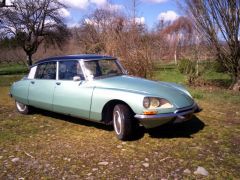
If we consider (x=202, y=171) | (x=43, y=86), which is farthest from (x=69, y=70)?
(x=202, y=171)

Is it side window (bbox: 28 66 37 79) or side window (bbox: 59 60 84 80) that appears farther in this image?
side window (bbox: 28 66 37 79)

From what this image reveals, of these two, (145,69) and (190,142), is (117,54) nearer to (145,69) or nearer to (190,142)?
(145,69)

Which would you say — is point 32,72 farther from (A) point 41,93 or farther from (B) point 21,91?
(A) point 41,93

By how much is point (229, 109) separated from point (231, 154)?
3255 millimetres

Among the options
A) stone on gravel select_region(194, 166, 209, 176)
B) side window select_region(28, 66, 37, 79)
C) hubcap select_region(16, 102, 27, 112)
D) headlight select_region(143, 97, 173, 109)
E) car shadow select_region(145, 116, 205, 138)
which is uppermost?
side window select_region(28, 66, 37, 79)

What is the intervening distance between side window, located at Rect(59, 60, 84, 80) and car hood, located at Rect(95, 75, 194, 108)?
0.57 m

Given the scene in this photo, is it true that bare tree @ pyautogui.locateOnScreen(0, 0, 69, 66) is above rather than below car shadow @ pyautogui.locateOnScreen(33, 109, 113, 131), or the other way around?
above

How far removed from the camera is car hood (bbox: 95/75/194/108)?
514 cm

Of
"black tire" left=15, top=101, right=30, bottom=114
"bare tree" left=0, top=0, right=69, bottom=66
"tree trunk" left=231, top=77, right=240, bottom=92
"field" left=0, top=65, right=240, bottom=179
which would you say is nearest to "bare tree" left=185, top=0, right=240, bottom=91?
"tree trunk" left=231, top=77, right=240, bottom=92

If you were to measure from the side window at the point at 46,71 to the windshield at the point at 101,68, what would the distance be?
3.15 ft

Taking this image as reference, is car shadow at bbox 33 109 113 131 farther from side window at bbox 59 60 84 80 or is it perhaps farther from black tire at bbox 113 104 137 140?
side window at bbox 59 60 84 80

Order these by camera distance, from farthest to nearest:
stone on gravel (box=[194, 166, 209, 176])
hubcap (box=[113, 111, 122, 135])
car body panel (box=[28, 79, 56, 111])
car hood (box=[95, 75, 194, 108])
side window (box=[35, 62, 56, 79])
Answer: side window (box=[35, 62, 56, 79]), car body panel (box=[28, 79, 56, 111]), hubcap (box=[113, 111, 122, 135]), car hood (box=[95, 75, 194, 108]), stone on gravel (box=[194, 166, 209, 176])

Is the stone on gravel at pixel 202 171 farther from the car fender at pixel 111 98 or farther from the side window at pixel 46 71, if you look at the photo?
the side window at pixel 46 71

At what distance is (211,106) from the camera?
803cm
